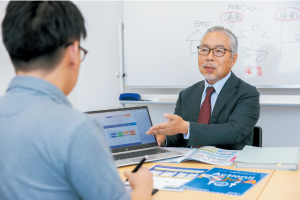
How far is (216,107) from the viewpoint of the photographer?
5.77ft

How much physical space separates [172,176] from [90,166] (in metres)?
0.64

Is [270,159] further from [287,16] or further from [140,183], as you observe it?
[287,16]

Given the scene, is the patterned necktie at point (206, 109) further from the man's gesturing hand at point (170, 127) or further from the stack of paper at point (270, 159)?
the stack of paper at point (270, 159)

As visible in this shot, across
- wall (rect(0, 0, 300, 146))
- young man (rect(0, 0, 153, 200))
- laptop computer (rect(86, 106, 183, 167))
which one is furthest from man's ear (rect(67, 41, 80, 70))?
wall (rect(0, 0, 300, 146))

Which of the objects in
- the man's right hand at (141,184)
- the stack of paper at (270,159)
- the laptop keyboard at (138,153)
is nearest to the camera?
the man's right hand at (141,184)

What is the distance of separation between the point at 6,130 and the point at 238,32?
2.21 meters

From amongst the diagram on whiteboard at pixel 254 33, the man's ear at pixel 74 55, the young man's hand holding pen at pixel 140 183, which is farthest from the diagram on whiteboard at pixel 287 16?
the man's ear at pixel 74 55

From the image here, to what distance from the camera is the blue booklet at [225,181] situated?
3.16 ft

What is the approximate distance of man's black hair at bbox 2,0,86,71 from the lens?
57cm

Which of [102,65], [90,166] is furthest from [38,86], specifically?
[102,65]

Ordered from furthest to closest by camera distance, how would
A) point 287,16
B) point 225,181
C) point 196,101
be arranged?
point 287,16, point 196,101, point 225,181

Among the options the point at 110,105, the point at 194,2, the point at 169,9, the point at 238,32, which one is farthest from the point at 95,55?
the point at 238,32

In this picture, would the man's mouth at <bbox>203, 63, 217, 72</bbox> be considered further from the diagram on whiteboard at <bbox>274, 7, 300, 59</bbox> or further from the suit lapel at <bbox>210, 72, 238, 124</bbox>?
the diagram on whiteboard at <bbox>274, 7, 300, 59</bbox>

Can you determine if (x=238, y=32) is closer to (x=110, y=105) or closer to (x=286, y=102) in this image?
(x=286, y=102)
